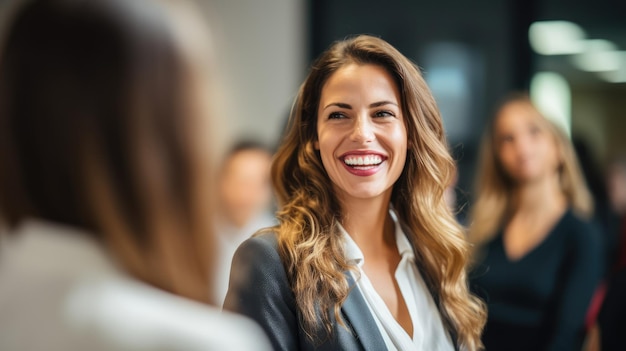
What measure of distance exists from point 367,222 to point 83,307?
973mm

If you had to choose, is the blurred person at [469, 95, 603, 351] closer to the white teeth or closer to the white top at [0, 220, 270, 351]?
the white teeth

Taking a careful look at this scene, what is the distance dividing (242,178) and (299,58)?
5.14ft

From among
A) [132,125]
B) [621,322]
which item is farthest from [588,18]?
[132,125]

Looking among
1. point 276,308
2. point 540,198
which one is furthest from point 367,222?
point 540,198

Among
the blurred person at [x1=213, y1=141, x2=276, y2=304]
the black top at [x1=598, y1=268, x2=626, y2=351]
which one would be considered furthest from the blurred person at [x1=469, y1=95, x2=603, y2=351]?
the blurred person at [x1=213, y1=141, x2=276, y2=304]

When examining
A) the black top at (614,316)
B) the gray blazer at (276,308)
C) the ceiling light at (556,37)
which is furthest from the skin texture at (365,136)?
the ceiling light at (556,37)

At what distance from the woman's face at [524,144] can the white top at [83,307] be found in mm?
2190

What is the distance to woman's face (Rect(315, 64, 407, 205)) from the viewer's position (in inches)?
56.7

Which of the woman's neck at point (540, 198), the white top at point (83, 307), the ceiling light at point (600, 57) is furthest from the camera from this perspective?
the ceiling light at point (600, 57)

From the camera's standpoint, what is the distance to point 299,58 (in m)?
4.62

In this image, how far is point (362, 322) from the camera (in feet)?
4.50

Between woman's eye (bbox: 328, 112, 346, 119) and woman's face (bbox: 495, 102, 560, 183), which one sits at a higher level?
woman's eye (bbox: 328, 112, 346, 119)

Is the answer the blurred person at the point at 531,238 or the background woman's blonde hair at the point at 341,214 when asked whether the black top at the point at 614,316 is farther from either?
the background woman's blonde hair at the point at 341,214

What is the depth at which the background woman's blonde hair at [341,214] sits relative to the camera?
1.38 meters
